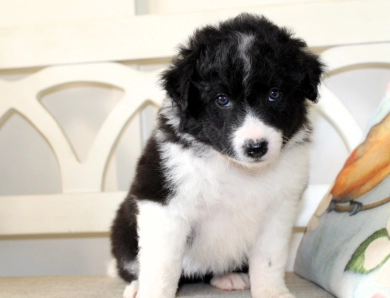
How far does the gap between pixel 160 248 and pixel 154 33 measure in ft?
5.11

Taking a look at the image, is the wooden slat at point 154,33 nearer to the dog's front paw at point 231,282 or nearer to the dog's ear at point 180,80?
the dog's ear at point 180,80

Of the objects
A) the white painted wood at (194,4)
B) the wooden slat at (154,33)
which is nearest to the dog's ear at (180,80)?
the wooden slat at (154,33)

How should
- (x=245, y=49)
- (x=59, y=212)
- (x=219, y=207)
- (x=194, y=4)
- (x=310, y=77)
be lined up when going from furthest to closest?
(x=194, y=4)
(x=59, y=212)
(x=219, y=207)
(x=310, y=77)
(x=245, y=49)

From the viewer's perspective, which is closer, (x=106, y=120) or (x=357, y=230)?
(x=357, y=230)

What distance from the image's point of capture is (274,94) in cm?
217

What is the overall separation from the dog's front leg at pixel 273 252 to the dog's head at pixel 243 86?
13.5 inches

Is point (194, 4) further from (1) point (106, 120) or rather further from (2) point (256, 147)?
(2) point (256, 147)

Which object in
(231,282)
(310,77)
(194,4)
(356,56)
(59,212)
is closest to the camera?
(310,77)

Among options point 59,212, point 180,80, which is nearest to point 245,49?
point 180,80

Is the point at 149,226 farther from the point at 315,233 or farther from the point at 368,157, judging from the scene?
the point at 368,157

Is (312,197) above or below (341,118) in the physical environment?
below

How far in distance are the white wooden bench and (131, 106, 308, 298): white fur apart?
2.97 ft

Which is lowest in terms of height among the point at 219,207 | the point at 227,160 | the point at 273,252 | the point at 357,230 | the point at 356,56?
the point at 273,252

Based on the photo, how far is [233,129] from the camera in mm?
2086
